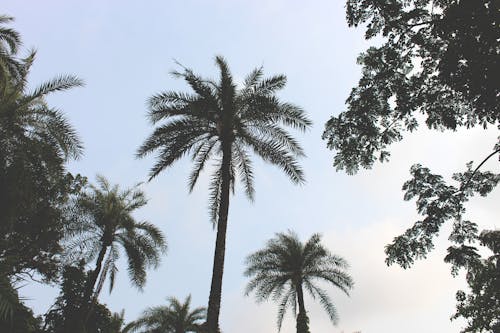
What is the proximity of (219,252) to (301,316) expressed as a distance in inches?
488

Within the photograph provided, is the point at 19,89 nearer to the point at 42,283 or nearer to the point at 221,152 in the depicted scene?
the point at 221,152

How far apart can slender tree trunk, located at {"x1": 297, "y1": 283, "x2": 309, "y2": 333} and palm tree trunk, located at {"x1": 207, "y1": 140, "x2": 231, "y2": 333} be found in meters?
11.7

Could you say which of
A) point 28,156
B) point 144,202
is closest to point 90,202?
point 144,202

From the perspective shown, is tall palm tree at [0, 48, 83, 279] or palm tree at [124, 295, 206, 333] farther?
palm tree at [124, 295, 206, 333]

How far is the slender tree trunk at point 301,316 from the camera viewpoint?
23.7 metres

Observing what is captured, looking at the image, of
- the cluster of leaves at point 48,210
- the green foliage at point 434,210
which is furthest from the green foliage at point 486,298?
the cluster of leaves at point 48,210

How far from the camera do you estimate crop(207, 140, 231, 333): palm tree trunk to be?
12.4m

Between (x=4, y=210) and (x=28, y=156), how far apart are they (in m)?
2.52

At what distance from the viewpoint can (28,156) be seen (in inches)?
624

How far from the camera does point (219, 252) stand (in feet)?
44.5

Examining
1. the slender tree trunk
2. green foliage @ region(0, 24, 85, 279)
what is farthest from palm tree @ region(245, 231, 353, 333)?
green foliage @ region(0, 24, 85, 279)

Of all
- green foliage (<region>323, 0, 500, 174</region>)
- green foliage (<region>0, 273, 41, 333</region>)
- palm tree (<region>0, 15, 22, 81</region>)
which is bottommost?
green foliage (<region>0, 273, 41, 333</region>)

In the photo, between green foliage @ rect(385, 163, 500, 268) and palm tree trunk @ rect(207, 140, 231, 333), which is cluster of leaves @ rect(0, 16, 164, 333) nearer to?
palm tree trunk @ rect(207, 140, 231, 333)

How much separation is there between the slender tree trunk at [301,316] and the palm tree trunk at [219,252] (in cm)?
1174
